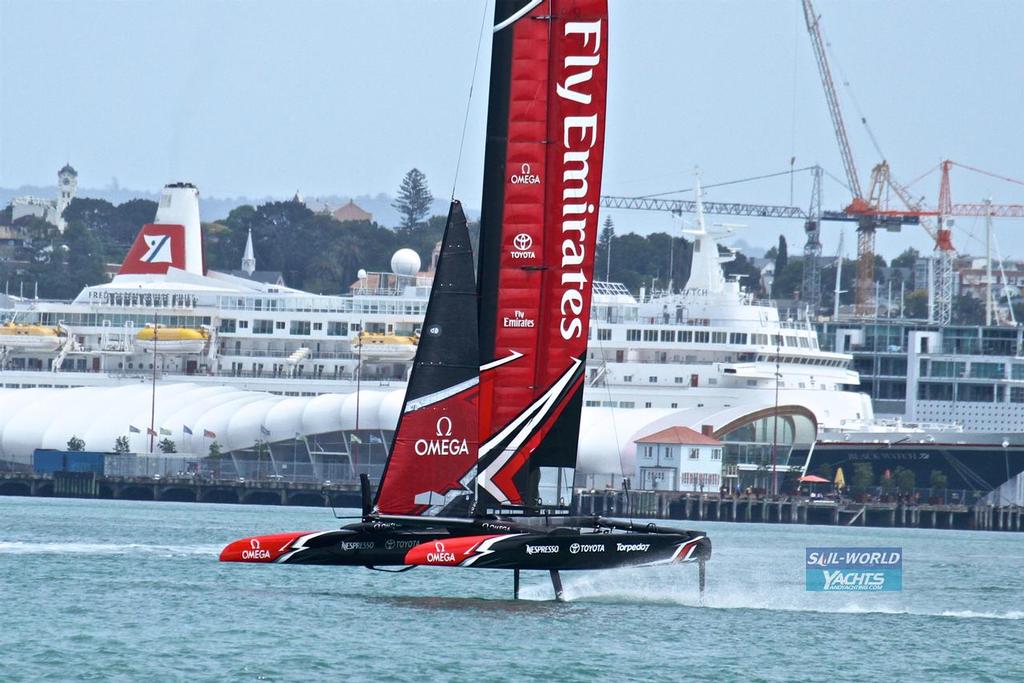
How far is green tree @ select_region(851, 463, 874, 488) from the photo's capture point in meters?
79.4

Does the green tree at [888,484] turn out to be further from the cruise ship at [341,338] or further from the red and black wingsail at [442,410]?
the red and black wingsail at [442,410]

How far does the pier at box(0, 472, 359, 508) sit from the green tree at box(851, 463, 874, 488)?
60.5ft

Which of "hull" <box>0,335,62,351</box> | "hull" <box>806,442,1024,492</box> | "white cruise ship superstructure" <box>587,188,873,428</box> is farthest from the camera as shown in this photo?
"hull" <box>0,335,62,351</box>

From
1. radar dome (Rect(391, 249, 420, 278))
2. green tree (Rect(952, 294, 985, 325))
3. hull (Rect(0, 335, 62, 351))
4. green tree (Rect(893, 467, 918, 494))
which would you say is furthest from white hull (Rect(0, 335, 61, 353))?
green tree (Rect(952, 294, 985, 325))

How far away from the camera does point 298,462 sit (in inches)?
3172

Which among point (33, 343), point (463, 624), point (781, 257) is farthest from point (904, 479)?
point (781, 257)

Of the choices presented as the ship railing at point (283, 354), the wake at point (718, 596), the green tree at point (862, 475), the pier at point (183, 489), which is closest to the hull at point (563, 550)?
the wake at point (718, 596)

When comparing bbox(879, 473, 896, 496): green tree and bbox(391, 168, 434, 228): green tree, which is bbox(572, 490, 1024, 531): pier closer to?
bbox(879, 473, 896, 496): green tree

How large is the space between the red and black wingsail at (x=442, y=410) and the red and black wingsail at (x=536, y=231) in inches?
12.4


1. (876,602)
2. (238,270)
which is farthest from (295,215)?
(876,602)

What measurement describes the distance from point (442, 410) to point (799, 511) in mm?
45662

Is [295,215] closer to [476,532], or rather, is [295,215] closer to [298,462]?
[298,462]

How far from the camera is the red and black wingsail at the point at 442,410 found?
29.4 meters

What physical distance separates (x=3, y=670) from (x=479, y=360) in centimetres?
883
